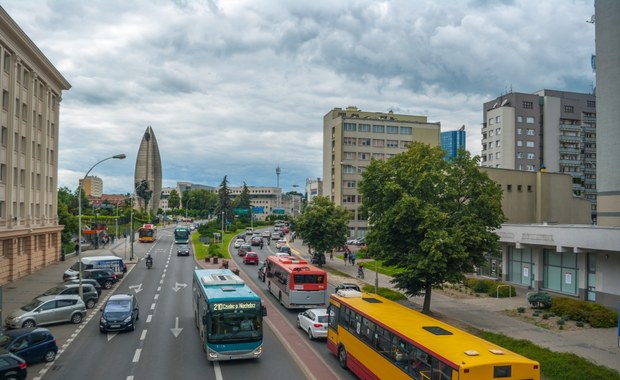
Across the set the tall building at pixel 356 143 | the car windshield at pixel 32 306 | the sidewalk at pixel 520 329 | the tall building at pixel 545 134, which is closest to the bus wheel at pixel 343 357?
Answer: the sidewalk at pixel 520 329

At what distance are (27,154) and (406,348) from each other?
150 feet

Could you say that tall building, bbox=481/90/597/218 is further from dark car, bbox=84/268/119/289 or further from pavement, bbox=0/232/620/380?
dark car, bbox=84/268/119/289

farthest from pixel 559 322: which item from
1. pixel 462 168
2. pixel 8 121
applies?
pixel 8 121

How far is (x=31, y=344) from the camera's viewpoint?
2044 centimetres

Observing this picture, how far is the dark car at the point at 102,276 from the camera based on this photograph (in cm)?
4181

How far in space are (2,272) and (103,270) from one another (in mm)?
8628

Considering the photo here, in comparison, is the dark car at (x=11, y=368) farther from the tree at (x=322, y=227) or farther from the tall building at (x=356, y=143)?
the tall building at (x=356, y=143)

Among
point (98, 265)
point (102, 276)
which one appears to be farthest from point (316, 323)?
point (98, 265)

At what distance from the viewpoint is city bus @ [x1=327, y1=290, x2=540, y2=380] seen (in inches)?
491

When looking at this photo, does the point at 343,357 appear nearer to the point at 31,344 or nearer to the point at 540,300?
the point at 31,344

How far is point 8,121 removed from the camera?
44.0m

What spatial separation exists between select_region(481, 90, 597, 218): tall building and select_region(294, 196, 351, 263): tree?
44.8 m

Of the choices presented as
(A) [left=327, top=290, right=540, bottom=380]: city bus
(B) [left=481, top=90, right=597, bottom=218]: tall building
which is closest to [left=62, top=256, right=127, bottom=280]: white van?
(A) [left=327, top=290, right=540, bottom=380]: city bus

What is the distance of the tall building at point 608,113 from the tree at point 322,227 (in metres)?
26.4
